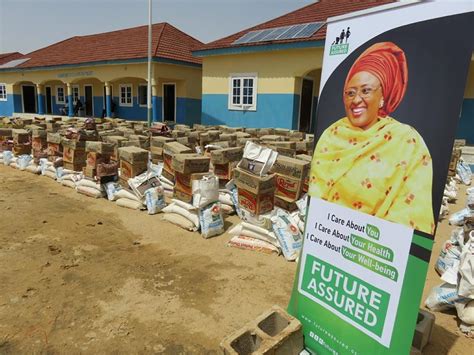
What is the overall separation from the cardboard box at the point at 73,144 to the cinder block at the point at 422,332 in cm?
657

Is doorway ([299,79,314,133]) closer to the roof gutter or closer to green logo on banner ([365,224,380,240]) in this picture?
the roof gutter

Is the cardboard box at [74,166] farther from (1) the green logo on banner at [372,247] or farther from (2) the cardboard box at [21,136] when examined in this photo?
(1) the green logo on banner at [372,247]

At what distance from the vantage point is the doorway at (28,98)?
83.7 feet

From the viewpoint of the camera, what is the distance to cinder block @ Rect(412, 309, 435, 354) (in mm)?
2326

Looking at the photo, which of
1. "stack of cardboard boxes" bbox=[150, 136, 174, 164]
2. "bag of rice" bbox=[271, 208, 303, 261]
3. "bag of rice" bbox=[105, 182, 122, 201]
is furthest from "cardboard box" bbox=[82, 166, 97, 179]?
"bag of rice" bbox=[271, 208, 303, 261]

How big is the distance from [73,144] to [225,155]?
342 centimetres

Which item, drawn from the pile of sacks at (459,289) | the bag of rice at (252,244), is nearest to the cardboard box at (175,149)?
the bag of rice at (252,244)

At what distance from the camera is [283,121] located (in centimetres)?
1214

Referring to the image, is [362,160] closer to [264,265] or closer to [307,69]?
[264,265]

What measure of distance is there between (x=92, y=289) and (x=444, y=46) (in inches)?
130

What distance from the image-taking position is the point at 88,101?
21047 millimetres

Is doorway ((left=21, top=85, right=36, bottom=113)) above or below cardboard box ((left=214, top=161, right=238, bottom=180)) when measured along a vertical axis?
above

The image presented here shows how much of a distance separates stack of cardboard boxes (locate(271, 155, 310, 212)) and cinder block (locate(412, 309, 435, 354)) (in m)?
2.28

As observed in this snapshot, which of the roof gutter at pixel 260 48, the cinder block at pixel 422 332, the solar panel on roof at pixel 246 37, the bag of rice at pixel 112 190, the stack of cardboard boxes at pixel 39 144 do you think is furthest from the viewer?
the solar panel on roof at pixel 246 37
